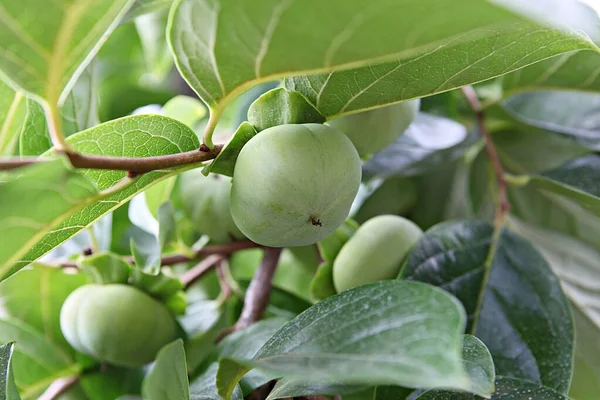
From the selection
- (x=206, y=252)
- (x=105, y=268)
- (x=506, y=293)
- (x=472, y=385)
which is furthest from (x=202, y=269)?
(x=472, y=385)

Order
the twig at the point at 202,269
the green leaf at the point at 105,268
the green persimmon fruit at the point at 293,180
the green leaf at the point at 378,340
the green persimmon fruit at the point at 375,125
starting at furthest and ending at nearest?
the twig at the point at 202,269
the green leaf at the point at 105,268
the green persimmon fruit at the point at 375,125
the green persimmon fruit at the point at 293,180
the green leaf at the point at 378,340

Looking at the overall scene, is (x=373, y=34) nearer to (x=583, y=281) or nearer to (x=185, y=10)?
(x=185, y=10)

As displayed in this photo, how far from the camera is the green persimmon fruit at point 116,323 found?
2.17ft

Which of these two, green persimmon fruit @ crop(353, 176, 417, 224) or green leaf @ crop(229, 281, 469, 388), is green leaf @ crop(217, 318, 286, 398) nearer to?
green leaf @ crop(229, 281, 469, 388)

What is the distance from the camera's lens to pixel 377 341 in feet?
1.25

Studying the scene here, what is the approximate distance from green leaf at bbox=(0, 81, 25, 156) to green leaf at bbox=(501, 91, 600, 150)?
61cm

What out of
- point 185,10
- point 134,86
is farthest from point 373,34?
point 134,86

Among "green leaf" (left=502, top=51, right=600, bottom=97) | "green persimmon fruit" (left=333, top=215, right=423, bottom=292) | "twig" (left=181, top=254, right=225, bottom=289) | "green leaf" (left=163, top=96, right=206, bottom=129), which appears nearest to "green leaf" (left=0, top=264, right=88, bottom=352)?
"twig" (left=181, top=254, right=225, bottom=289)

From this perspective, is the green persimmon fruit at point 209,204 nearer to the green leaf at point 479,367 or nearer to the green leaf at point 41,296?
the green leaf at point 41,296

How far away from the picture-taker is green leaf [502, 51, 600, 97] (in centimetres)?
71

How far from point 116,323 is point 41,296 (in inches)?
7.5

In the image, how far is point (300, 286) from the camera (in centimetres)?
94

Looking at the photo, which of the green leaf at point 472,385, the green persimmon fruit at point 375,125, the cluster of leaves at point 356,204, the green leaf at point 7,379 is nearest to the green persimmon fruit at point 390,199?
the cluster of leaves at point 356,204

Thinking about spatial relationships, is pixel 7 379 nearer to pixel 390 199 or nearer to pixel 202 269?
pixel 202 269
